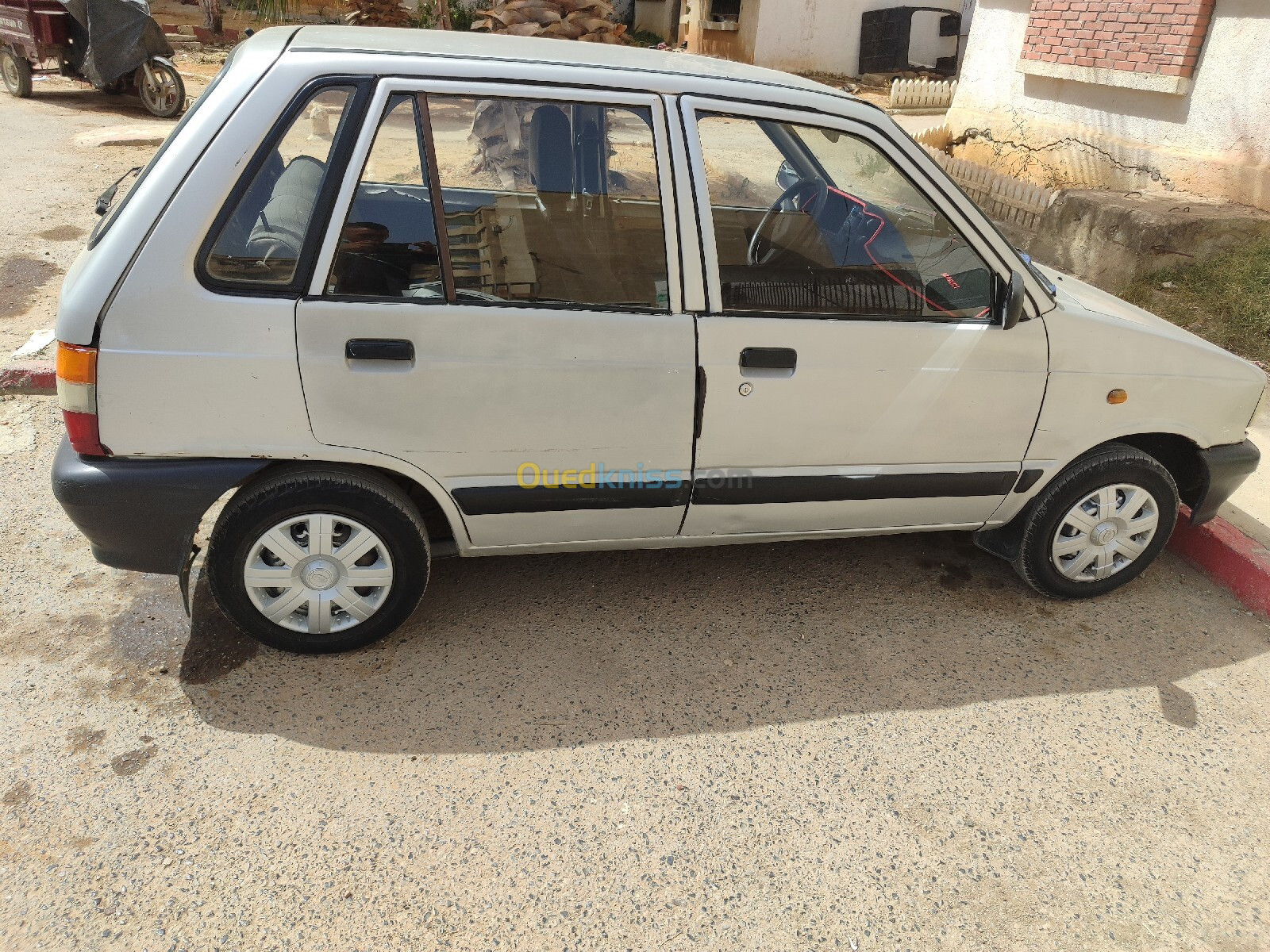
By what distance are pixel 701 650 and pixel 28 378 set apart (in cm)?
384

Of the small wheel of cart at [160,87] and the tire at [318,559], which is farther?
the small wheel of cart at [160,87]

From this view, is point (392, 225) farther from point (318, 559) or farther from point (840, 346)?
point (840, 346)

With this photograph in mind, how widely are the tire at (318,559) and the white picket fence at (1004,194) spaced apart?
606 cm

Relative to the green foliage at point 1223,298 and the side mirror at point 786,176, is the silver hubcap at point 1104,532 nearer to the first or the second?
the side mirror at point 786,176

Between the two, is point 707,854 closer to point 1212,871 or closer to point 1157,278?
point 1212,871

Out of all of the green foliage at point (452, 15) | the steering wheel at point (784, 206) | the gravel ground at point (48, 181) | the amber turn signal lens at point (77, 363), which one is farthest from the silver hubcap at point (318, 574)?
the green foliage at point (452, 15)

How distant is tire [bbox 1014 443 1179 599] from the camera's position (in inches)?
136

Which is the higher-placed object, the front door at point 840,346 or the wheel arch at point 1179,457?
the front door at point 840,346

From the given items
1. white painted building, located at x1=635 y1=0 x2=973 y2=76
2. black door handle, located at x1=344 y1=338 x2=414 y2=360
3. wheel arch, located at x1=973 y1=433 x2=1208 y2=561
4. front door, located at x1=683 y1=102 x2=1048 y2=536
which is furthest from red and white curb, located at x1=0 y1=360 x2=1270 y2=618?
white painted building, located at x1=635 y1=0 x2=973 y2=76

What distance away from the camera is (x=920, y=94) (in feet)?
46.1

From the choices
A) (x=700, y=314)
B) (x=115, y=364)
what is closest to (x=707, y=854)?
(x=700, y=314)

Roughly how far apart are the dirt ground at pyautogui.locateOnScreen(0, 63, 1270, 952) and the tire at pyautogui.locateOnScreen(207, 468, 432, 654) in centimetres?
15

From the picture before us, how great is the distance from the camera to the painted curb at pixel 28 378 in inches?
185

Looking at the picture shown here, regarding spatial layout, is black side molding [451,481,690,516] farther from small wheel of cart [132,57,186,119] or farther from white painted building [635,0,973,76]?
white painted building [635,0,973,76]
